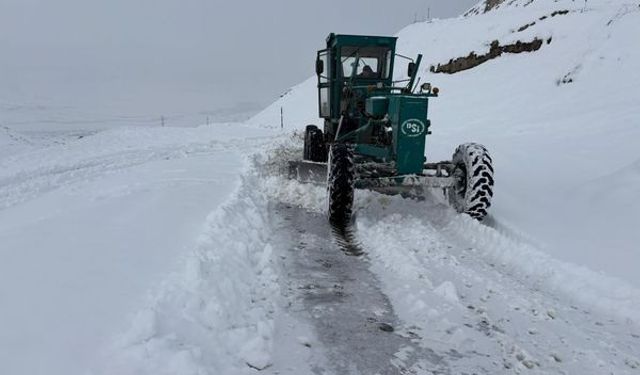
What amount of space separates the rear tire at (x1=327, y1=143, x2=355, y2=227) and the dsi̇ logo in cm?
81

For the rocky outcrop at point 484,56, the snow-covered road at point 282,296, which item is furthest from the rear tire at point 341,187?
the rocky outcrop at point 484,56

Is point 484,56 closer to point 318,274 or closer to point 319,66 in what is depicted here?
point 319,66

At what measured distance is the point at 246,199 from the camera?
7.35 meters

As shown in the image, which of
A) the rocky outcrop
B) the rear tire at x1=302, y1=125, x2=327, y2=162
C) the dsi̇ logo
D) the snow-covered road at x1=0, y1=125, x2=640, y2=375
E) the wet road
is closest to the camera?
the snow-covered road at x1=0, y1=125, x2=640, y2=375

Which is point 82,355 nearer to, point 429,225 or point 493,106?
point 429,225

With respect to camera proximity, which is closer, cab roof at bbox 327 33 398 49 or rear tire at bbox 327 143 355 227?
rear tire at bbox 327 143 355 227

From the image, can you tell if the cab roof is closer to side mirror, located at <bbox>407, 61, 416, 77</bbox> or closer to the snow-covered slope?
side mirror, located at <bbox>407, 61, 416, 77</bbox>

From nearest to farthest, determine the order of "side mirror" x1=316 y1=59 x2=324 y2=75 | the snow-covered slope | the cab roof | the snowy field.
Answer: the snowy field
the snow-covered slope
the cab roof
"side mirror" x1=316 y1=59 x2=324 y2=75

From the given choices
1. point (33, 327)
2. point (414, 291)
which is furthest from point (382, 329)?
point (33, 327)

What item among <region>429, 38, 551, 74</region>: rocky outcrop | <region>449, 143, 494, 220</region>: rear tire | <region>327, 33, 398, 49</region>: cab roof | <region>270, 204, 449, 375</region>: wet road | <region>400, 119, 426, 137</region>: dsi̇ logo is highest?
<region>429, 38, 551, 74</region>: rocky outcrop

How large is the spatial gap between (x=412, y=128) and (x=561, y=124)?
6716 mm

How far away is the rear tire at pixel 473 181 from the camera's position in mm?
6656

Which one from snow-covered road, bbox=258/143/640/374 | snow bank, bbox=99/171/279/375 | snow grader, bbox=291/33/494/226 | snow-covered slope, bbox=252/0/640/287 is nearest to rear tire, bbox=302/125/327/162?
snow grader, bbox=291/33/494/226

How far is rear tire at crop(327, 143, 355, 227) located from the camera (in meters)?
6.85
